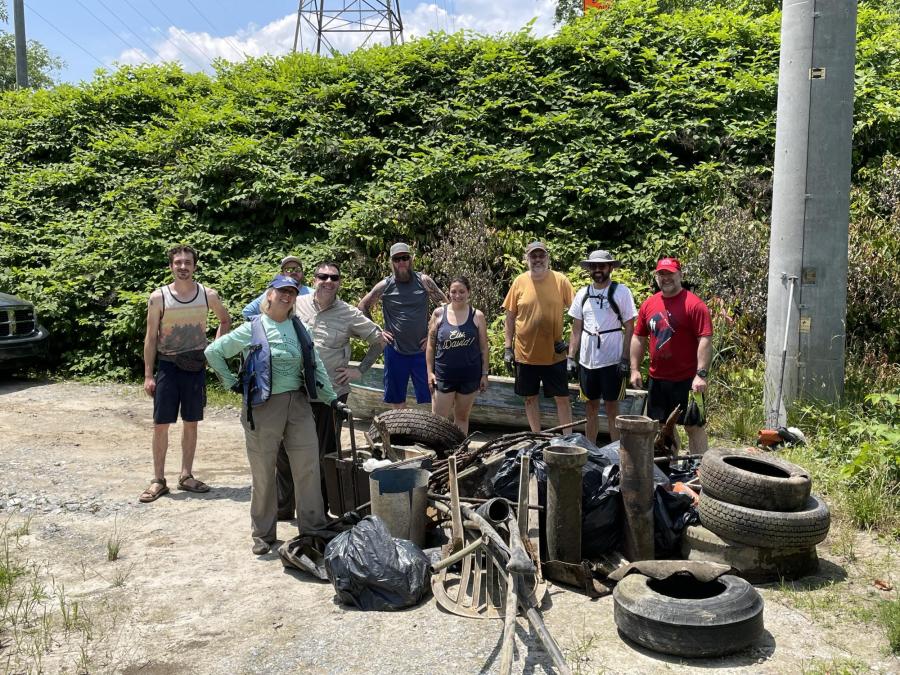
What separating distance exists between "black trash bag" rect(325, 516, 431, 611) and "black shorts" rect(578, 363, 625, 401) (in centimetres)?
294

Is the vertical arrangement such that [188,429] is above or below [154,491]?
above

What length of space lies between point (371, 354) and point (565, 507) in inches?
95.4

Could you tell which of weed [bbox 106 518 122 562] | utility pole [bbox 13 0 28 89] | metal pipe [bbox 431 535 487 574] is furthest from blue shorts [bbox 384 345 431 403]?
utility pole [bbox 13 0 28 89]

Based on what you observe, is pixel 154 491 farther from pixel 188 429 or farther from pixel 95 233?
pixel 95 233

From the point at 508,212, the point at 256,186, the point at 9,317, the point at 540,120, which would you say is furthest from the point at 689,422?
the point at 9,317

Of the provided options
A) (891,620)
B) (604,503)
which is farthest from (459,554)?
(891,620)

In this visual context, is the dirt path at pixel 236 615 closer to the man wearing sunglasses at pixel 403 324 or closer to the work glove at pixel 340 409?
the work glove at pixel 340 409

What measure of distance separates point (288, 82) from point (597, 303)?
10945 mm

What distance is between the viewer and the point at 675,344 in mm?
6371

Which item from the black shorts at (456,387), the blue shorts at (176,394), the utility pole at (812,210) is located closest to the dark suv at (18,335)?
the blue shorts at (176,394)

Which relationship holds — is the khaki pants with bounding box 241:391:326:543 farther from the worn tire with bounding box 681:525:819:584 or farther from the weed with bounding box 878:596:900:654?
the weed with bounding box 878:596:900:654

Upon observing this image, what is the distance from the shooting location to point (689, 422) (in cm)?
641

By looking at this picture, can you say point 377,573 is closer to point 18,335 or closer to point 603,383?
point 603,383

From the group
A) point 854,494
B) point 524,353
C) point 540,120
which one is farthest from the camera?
point 540,120
